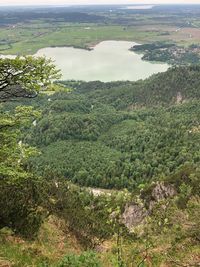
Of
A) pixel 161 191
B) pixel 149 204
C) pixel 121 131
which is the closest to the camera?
pixel 149 204

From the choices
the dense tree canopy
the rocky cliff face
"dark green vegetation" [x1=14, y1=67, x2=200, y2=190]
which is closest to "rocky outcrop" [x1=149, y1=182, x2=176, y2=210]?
the rocky cliff face

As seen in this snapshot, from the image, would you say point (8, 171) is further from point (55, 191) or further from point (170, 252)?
point (55, 191)

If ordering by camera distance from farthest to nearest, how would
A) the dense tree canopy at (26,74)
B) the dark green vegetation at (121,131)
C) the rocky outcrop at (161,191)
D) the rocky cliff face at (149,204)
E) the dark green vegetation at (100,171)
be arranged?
the dark green vegetation at (121,131), the rocky outcrop at (161,191), the rocky cliff face at (149,204), the dense tree canopy at (26,74), the dark green vegetation at (100,171)

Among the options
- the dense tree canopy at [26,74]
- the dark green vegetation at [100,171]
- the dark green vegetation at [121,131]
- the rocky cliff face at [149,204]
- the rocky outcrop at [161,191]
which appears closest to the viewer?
the dark green vegetation at [100,171]

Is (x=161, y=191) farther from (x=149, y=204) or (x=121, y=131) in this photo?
(x=121, y=131)

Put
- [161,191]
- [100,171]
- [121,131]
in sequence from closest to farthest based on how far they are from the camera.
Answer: [161,191] < [100,171] < [121,131]

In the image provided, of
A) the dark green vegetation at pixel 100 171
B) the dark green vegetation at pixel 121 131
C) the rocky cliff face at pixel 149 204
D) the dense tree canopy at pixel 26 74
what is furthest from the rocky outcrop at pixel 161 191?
the dense tree canopy at pixel 26 74

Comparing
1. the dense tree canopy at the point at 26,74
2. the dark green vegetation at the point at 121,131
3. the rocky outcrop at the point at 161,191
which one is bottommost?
the dark green vegetation at the point at 121,131

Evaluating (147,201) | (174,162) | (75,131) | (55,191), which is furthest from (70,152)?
(55,191)

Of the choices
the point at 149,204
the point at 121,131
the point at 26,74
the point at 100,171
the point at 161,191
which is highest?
the point at 26,74

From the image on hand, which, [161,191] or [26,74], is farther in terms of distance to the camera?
[161,191]

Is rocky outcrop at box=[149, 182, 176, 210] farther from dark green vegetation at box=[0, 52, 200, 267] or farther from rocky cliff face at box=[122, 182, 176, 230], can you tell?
dark green vegetation at box=[0, 52, 200, 267]

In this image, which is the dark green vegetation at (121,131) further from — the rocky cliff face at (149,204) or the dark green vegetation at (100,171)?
the rocky cliff face at (149,204)

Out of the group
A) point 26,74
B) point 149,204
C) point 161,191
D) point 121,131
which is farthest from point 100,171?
point 26,74
